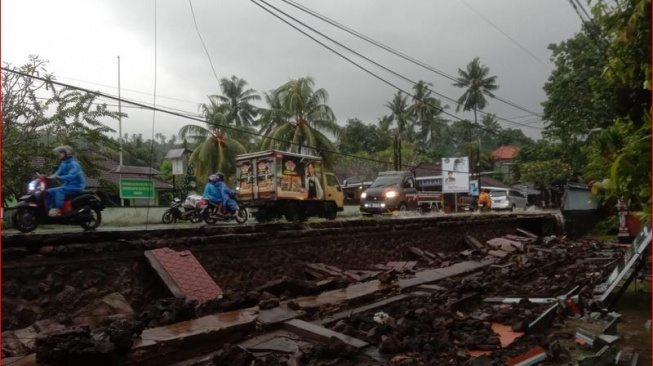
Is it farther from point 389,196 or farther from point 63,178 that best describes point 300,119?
point 63,178

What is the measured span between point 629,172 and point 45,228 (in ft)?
37.7

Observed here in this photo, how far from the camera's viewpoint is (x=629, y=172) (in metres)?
3.45

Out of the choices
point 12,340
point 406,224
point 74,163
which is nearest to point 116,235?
point 74,163

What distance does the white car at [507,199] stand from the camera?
3667 cm

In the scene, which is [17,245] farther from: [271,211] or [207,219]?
[271,211]

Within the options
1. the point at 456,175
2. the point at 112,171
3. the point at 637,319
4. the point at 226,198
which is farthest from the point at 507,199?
the point at 112,171

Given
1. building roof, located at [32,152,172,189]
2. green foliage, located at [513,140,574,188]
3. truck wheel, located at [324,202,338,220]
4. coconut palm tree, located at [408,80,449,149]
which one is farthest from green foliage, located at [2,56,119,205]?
coconut palm tree, located at [408,80,449,149]

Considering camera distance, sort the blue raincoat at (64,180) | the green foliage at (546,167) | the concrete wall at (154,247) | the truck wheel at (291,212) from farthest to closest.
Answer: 1. the green foliage at (546,167)
2. the truck wheel at (291,212)
3. the blue raincoat at (64,180)
4. the concrete wall at (154,247)

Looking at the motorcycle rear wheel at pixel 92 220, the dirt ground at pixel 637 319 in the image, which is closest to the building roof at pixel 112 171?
the motorcycle rear wheel at pixel 92 220

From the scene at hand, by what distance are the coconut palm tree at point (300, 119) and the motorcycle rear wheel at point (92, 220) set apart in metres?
21.7

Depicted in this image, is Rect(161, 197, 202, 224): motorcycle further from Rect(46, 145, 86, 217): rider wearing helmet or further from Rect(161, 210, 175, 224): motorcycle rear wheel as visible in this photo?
Rect(46, 145, 86, 217): rider wearing helmet

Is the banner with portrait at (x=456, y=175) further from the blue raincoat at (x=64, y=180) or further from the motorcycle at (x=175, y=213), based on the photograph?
the blue raincoat at (x=64, y=180)

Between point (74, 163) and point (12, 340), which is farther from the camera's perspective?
point (74, 163)

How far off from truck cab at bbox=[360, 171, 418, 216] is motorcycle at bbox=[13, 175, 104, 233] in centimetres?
1858
